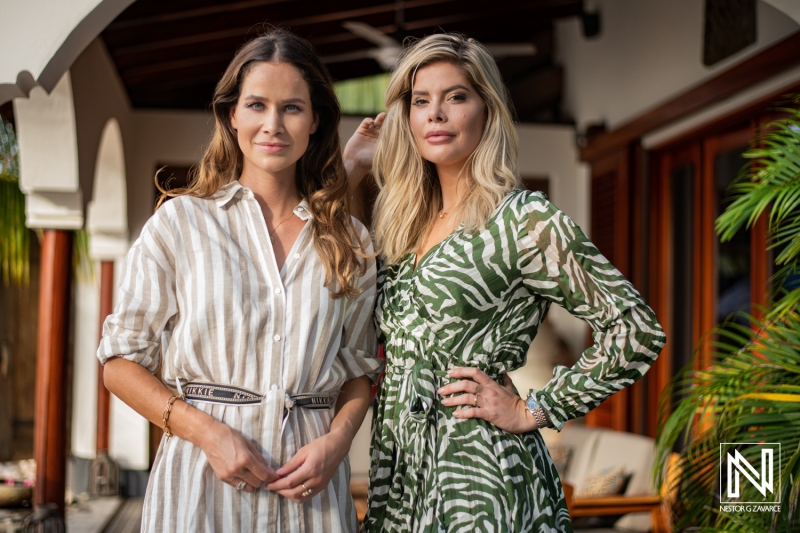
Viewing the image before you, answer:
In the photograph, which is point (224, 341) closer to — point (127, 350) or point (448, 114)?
point (127, 350)

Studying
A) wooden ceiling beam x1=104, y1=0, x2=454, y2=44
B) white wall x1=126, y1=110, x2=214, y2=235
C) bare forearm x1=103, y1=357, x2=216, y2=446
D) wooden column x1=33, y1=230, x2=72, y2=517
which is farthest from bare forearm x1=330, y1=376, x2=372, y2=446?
white wall x1=126, y1=110, x2=214, y2=235

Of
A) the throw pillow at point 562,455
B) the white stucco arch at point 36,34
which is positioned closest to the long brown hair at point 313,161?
the white stucco arch at point 36,34

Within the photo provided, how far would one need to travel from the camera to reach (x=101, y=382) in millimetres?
7270

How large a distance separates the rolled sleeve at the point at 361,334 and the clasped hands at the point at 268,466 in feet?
0.62

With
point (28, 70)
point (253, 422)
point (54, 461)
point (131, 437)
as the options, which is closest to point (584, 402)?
point (253, 422)

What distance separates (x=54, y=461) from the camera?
14.4 feet

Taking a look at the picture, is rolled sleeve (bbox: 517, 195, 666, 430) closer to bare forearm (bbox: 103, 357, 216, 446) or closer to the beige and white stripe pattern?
the beige and white stripe pattern

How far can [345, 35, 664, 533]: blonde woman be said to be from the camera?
1766 millimetres

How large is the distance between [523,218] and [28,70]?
167 cm

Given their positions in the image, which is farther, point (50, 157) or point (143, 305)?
point (50, 157)

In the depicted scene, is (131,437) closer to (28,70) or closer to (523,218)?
(28,70)

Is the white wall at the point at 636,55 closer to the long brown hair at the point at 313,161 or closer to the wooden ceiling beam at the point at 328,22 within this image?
the wooden ceiling beam at the point at 328,22

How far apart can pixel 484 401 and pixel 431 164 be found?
2.04 feet

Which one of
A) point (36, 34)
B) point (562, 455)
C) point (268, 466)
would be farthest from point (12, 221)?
point (268, 466)
